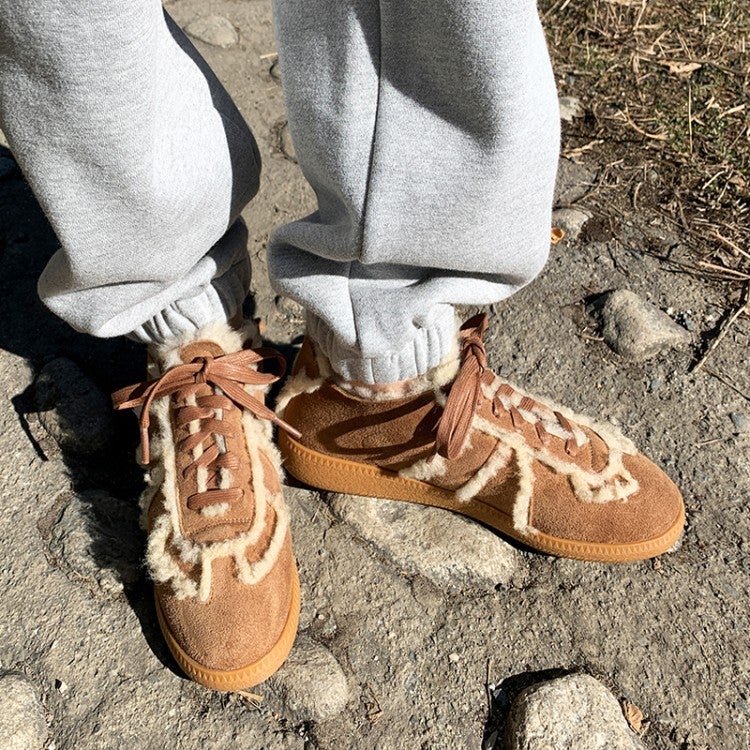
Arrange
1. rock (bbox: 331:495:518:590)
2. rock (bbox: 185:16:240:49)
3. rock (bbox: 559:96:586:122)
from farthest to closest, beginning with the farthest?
rock (bbox: 185:16:240:49), rock (bbox: 559:96:586:122), rock (bbox: 331:495:518:590)

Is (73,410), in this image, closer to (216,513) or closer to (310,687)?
(216,513)

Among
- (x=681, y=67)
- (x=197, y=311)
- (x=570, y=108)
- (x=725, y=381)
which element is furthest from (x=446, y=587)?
(x=681, y=67)

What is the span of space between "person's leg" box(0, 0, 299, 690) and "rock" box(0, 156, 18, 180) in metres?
0.87

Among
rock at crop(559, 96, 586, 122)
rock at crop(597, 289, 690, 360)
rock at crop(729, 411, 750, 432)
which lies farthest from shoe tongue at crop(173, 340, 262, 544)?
rock at crop(559, 96, 586, 122)

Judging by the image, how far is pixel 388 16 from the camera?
2.69 feet

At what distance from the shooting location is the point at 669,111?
204 centimetres

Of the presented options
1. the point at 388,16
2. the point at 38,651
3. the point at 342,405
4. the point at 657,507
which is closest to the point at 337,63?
the point at 388,16

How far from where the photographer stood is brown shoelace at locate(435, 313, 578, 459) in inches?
46.4

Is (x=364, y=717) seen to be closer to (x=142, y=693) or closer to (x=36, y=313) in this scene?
(x=142, y=693)

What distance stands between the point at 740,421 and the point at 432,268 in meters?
0.76

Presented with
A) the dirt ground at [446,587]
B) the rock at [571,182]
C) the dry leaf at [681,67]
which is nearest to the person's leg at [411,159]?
the dirt ground at [446,587]

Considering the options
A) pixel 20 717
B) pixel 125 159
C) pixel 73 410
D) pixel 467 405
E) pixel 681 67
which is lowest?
pixel 20 717

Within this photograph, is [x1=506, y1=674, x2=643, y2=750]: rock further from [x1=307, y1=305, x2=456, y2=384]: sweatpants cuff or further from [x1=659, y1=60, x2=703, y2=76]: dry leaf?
[x1=659, y1=60, x2=703, y2=76]: dry leaf

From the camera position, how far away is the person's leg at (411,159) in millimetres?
830
